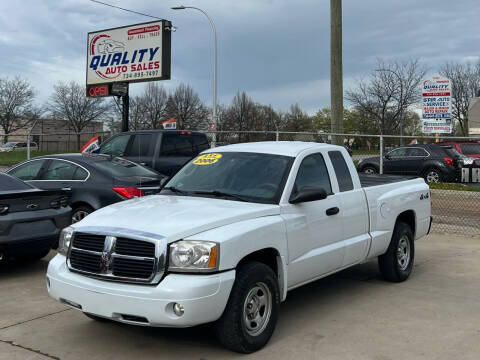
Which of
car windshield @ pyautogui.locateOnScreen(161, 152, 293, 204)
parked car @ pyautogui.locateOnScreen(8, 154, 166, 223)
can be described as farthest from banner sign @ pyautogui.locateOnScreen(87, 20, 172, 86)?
car windshield @ pyautogui.locateOnScreen(161, 152, 293, 204)

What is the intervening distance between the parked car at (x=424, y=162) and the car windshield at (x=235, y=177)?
13.5 m

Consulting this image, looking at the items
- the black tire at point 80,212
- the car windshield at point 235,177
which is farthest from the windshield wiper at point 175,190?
the black tire at point 80,212

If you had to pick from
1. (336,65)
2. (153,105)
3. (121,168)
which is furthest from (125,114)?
(153,105)

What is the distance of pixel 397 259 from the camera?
6750 millimetres

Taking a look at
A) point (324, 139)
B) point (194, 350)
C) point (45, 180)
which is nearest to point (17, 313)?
point (194, 350)

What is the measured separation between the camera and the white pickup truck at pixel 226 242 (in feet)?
13.2

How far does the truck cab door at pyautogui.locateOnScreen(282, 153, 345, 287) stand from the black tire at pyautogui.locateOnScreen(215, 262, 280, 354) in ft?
1.39

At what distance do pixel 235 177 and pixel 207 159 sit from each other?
586mm

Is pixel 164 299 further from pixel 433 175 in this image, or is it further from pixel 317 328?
pixel 433 175

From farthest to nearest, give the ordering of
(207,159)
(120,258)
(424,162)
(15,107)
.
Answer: (15,107), (424,162), (207,159), (120,258)

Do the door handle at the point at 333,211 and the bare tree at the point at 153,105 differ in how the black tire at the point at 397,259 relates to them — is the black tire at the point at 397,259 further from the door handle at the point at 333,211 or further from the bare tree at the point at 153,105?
the bare tree at the point at 153,105

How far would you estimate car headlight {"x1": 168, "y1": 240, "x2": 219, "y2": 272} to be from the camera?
13.2 feet

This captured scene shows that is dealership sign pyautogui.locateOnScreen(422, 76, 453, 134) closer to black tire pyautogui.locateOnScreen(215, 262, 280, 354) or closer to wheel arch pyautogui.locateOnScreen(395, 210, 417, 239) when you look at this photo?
wheel arch pyautogui.locateOnScreen(395, 210, 417, 239)

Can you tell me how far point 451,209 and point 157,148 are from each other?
23.7 ft
